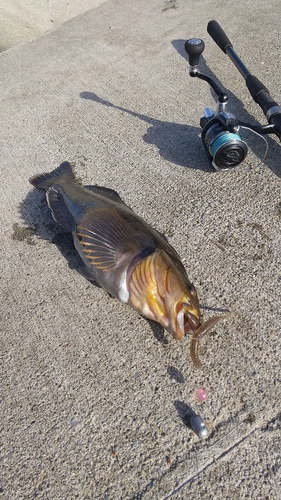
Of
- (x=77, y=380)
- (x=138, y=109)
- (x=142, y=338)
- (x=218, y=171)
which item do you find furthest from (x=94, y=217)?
(x=138, y=109)

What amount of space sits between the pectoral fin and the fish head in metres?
0.13

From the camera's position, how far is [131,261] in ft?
7.20

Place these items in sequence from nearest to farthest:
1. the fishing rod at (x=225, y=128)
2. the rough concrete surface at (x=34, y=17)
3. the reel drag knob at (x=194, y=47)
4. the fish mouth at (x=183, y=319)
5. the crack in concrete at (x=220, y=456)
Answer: the crack in concrete at (x=220, y=456) → the fish mouth at (x=183, y=319) → the fishing rod at (x=225, y=128) → the reel drag knob at (x=194, y=47) → the rough concrete surface at (x=34, y=17)

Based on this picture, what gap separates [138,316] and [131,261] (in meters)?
0.36

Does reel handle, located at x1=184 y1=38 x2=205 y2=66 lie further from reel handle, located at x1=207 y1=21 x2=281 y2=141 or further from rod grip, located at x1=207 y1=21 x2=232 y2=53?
rod grip, located at x1=207 y1=21 x2=232 y2=53

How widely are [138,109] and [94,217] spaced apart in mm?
1958

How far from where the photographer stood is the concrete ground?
181 cm

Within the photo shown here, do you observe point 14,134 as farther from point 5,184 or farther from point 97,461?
point 97,461

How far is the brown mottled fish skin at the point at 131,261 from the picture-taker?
6.62ft

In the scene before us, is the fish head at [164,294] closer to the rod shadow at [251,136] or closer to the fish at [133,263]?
the fish at [133,263]

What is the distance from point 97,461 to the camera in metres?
1.85

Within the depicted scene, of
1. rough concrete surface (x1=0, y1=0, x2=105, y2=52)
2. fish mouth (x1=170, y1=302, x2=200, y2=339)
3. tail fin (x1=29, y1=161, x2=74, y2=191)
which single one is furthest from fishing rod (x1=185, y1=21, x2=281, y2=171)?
rough concrete surface (x1=0, y1=0, x2=105, y2=52)

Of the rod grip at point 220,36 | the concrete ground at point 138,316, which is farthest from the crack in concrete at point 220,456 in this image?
the rod grip at point 220,36

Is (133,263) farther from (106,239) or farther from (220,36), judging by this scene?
(220,36)
